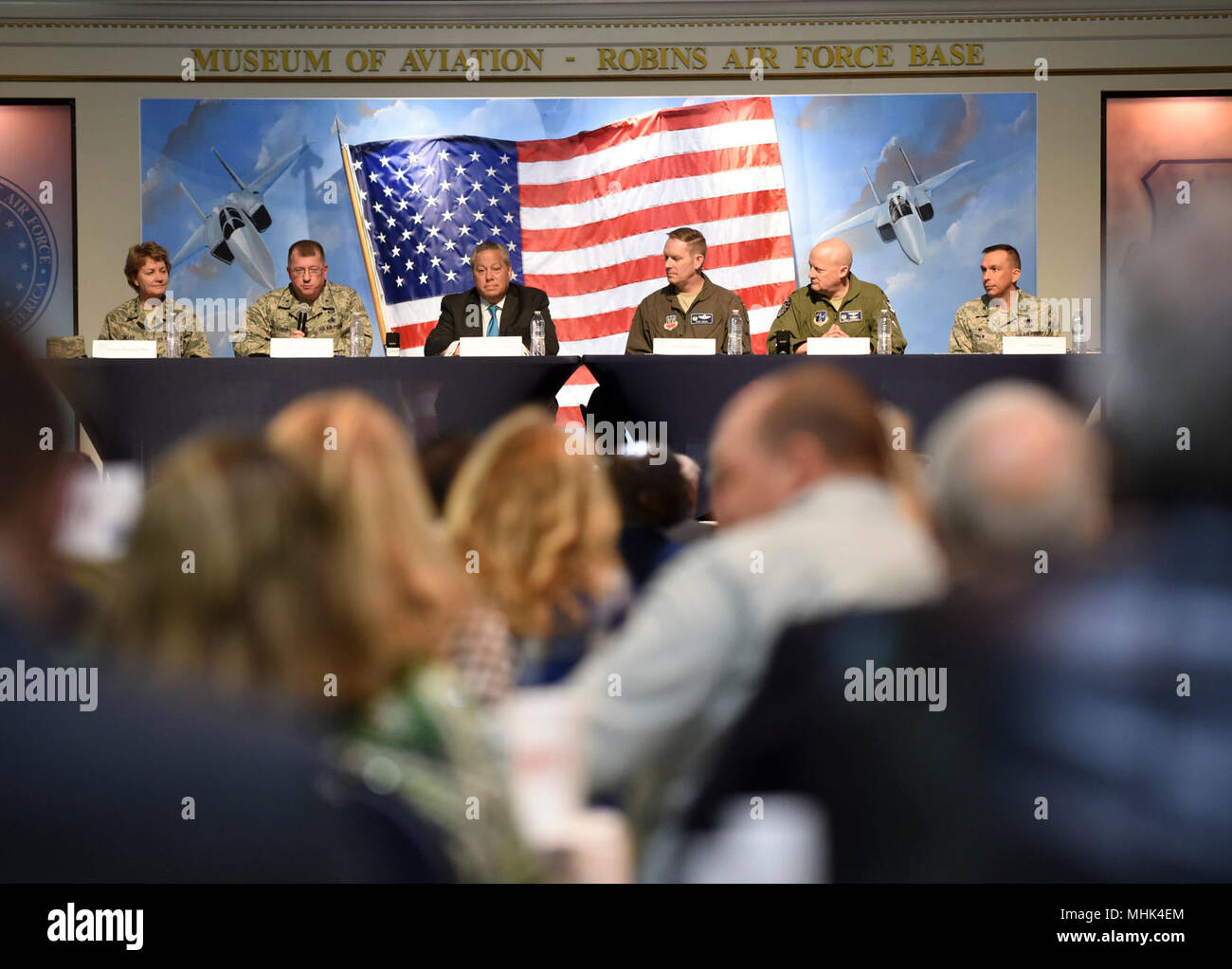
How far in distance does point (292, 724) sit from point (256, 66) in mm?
4603

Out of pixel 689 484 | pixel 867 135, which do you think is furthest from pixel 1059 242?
pixel 689 484

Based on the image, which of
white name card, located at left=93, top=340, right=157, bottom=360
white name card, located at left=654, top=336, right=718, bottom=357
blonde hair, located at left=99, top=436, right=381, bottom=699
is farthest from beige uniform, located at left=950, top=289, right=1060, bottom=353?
white name card, located at left=93, top=340, right=157, bottom=360

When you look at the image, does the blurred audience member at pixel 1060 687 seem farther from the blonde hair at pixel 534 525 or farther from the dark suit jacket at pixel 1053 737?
the blonde hair at pixel 534 525

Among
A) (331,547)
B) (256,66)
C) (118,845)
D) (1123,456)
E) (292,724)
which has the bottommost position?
(118,845)

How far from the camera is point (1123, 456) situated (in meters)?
2.23

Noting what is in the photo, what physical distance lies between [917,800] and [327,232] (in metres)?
4.58

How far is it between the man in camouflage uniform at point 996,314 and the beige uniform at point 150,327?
115 inches

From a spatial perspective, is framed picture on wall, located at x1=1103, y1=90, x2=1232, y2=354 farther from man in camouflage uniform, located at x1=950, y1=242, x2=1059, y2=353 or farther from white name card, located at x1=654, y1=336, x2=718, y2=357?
white name card, located at x1=654, y1=336, x2=718, y2=357

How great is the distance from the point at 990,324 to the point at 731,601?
8.11 feet

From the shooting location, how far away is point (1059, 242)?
223 inches

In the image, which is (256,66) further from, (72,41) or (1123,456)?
(1123,456)

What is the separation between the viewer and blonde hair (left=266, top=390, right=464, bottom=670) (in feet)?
7.12
